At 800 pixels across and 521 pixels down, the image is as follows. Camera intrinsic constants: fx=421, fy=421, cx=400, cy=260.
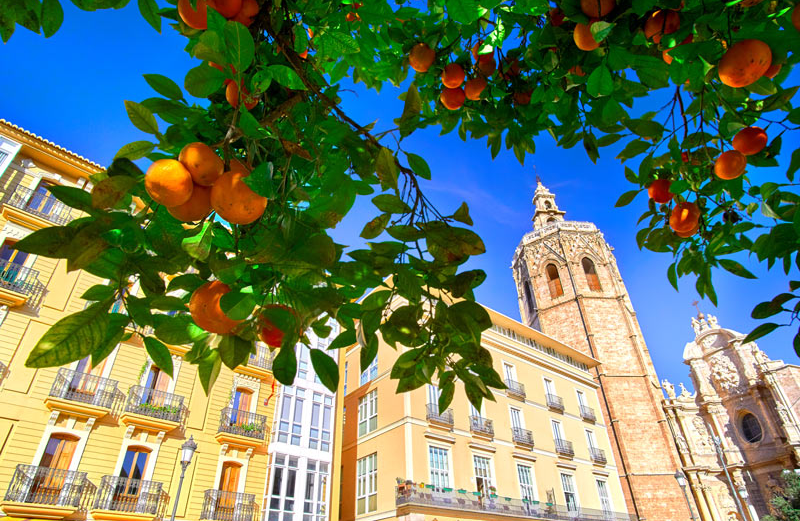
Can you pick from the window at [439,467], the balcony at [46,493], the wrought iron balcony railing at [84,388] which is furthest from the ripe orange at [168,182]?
the window at [439,467]

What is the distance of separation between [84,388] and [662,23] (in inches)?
563

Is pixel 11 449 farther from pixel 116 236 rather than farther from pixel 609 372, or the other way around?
pixel 609 372

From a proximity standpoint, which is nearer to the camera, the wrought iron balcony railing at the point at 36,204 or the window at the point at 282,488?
the wrought iron balcony railing at the point at 36,204

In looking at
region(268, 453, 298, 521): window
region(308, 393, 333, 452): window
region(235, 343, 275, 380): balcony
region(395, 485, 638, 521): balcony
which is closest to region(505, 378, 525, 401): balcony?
region(395, 485, 638, 521): balcony

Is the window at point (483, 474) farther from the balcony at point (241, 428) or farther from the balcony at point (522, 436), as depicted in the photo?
Answer: the balcony at point (241, 428)

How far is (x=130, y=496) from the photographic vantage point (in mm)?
10844

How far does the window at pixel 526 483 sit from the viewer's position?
1680cm

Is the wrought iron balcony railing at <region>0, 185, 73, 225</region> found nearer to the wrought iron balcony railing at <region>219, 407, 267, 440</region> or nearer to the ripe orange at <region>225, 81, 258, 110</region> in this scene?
the wrought iron balcony railing at <region>219, 407, 267, 440</region>

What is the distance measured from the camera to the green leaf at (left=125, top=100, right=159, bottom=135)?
969 millimetres

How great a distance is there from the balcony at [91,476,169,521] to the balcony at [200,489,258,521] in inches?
44.9

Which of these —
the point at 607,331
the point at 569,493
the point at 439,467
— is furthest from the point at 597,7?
the point at 607,331

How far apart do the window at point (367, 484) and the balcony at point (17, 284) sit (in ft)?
39.0

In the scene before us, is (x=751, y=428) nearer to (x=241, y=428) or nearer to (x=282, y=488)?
(x=282, y=488)

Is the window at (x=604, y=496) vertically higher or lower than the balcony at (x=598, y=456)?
lower
